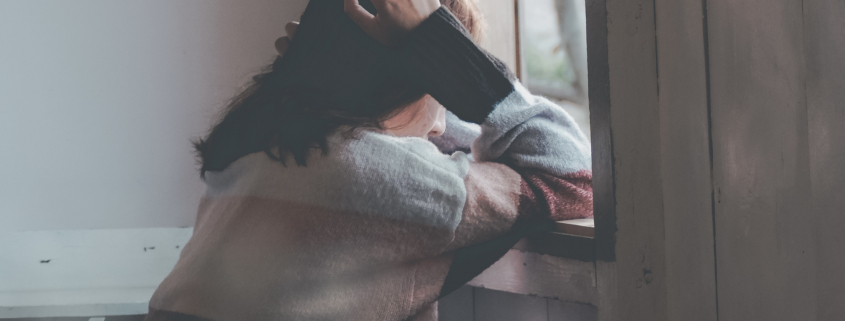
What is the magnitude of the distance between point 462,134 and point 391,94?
25 cm

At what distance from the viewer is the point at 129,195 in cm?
122

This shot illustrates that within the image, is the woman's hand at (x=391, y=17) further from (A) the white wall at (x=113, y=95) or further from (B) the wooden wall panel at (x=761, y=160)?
(A) the white wall at (x=113, y=95)

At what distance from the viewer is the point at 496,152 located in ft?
2.08

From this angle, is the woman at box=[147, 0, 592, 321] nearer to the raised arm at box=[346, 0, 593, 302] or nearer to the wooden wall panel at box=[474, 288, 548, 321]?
the raised arm at box=[346, 0, 593, 302]

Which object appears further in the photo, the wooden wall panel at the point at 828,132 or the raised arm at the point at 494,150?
the raised arm at the point at 494,150

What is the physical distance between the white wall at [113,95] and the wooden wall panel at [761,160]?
3.39ft

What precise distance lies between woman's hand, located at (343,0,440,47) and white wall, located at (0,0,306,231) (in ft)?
2.27

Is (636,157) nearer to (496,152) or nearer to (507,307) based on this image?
(496,152)

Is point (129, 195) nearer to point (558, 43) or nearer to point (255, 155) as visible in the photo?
point (255, 155)

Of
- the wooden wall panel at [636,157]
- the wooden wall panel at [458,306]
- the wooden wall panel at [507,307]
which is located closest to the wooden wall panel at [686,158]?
the wooden wall panel at [636,157]

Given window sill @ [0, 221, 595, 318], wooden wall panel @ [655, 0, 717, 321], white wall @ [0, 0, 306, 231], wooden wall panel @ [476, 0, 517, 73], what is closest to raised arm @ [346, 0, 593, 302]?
wooden wall panel @ [655, 0, 717, 321]

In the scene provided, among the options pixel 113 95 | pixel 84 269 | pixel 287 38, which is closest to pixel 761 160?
pixel 287 38

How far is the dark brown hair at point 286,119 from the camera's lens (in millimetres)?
534

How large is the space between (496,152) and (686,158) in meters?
0.28
